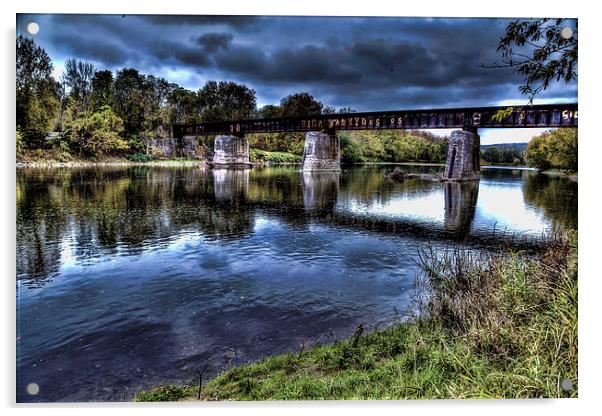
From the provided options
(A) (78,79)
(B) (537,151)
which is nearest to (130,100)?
(A) (78,79)

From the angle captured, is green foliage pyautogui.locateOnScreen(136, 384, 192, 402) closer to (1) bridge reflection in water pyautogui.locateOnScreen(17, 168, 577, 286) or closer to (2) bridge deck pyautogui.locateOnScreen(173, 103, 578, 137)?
(1) bridge reflection in water pyautogui.locateOnScreen(17, 168, 577, 286)

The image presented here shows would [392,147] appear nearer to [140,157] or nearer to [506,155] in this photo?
[506,155]

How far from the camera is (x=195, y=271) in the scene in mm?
8375

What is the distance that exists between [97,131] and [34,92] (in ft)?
17.0

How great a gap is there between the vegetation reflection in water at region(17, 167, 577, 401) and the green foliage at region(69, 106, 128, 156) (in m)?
1.66

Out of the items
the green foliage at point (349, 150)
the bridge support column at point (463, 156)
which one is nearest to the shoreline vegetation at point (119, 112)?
the bridge support column at point (463, 156)

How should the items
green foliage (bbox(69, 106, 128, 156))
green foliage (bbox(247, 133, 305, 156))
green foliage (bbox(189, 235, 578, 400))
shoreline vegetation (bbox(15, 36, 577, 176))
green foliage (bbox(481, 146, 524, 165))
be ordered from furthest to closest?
green foliage (bbox(247, 133, 305, 156)) < green foliage (bbox(69, 106, 128, 156)) < green foliage (bbox(481, 146, 524, 165)) < shoreline vegetation (bbox(15, 36, 577, 176)) < green foliage (bbox(189, 235, 578, 400))

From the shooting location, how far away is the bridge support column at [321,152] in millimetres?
36969

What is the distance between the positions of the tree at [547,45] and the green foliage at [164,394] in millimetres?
5608

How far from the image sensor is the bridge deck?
22.8 ft

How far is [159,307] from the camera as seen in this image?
21.3ft

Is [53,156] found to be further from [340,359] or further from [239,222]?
[340,359]

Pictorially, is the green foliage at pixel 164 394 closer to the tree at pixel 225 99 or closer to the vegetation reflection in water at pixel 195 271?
the vegetation reflection in water at pixel 195 271

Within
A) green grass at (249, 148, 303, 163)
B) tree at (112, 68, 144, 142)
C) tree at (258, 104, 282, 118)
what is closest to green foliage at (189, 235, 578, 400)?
tree at (112, 68, 144, 142)
